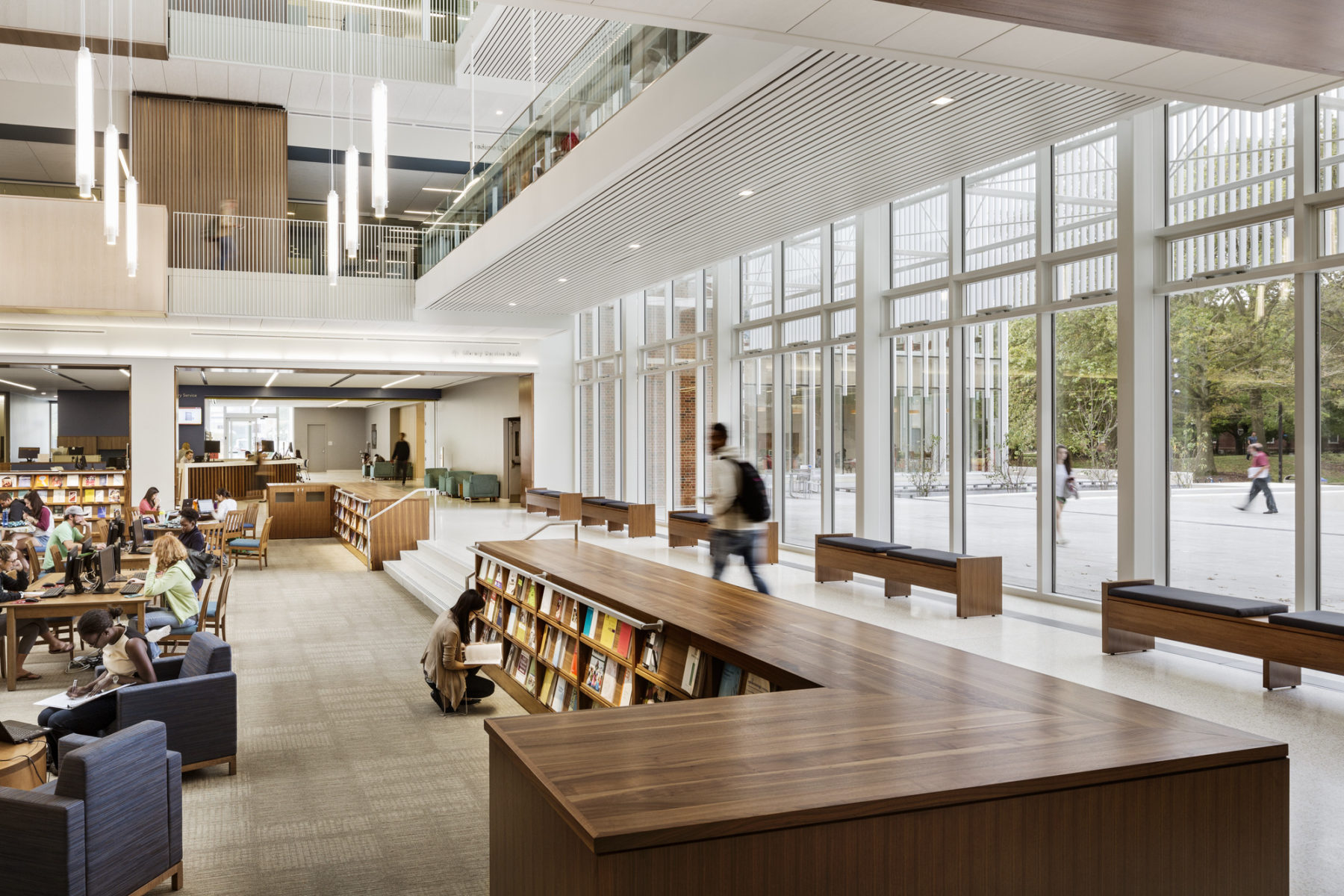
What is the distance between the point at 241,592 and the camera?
1231cm

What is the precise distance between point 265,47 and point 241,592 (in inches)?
369

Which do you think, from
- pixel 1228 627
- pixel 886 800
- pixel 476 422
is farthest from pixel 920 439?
pixel 476 422

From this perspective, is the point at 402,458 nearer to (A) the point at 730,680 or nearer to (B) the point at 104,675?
(B) the point at 104,675

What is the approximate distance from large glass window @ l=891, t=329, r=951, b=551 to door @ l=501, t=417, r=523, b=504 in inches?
508

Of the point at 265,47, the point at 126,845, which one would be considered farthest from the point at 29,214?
the point at 126,845

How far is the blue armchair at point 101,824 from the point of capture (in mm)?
3568

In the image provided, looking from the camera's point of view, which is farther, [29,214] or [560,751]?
[29,214]

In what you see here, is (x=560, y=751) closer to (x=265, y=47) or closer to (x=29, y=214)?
(x=29, y=214)

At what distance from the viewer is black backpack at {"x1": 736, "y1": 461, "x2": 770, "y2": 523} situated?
7.29 meters

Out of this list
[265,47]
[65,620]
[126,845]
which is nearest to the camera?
[126,845]

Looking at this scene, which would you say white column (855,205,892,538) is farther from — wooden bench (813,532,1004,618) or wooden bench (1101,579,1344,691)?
wooden bench (1101,579,1344,691)

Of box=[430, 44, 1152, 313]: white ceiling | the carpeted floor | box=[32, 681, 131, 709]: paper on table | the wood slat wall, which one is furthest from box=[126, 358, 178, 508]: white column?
box=[32, 681, 131, 709]: paper on table

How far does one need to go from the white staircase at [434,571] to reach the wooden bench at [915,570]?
395cm

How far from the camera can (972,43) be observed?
4.45 metres
